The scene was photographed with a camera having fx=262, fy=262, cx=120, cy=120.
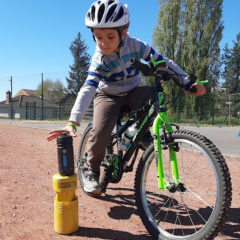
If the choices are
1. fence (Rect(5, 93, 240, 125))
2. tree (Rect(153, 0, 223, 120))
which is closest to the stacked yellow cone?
fence (Rect(5, 93, 240, 125))

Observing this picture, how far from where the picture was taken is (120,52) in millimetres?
2535

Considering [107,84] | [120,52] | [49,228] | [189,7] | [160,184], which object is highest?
[189,7]

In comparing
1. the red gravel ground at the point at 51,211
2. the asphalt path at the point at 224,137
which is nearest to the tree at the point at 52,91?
the asphalt path at the point at 224,137

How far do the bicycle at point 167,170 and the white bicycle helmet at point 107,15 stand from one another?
474mm

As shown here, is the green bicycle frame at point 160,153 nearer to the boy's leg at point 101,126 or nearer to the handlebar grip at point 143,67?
the handlebar grip at point 143,67

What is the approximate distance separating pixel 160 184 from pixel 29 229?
1.16 metres

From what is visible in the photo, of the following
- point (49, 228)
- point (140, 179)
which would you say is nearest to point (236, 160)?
point (140, 179)

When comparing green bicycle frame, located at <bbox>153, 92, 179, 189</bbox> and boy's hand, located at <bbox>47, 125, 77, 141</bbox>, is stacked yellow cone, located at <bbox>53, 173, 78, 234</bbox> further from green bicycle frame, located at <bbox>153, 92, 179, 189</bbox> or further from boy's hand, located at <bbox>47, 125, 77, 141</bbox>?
green bicycle frame, located at <bbox>153, 92, 179, 189</bbox>

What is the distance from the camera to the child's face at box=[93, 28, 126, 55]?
7.69ft

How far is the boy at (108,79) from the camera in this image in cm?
231

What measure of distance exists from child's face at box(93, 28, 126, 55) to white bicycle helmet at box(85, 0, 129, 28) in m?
0.07

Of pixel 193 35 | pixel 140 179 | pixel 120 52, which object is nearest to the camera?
pixel 140 179

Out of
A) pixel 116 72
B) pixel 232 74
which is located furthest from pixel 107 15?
pixel 232 74

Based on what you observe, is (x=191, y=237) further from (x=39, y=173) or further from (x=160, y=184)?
(x=39, y=173)
